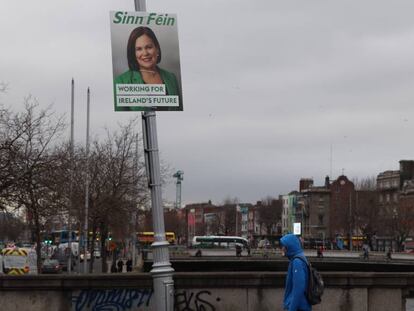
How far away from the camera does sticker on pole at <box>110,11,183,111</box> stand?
11125mm

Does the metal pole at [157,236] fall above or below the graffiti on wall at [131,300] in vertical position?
above

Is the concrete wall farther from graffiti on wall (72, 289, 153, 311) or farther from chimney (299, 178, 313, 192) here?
chimney (299, 178, 313, 192)

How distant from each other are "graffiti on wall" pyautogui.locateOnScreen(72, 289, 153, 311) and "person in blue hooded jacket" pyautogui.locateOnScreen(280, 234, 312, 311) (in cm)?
428

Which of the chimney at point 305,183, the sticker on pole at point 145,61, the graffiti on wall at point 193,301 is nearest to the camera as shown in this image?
the sticker on pole at point 145,61

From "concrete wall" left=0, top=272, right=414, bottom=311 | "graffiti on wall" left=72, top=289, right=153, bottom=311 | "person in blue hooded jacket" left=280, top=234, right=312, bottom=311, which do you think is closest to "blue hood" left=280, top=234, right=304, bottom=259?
"person in blue hooded jacket" left=280, top=234, right=312, bottom=311

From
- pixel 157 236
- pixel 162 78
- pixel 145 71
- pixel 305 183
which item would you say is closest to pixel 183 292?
pixel 157 236

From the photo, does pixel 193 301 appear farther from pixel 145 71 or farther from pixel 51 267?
pixel 51 267

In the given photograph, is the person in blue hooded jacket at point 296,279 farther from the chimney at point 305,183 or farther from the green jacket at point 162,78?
the chimney at point 305,183

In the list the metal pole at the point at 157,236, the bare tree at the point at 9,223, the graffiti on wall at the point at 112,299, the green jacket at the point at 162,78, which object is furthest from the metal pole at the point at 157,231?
the bare tree at the point at 9,223

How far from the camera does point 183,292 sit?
13.3 meters

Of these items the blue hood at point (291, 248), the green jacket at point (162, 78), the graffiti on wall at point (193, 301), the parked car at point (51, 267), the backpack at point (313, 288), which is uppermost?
the green jacket at point (162, 78)

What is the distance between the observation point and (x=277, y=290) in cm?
1366

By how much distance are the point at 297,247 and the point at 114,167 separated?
37224 millimetres

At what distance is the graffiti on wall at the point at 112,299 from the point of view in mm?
13094
